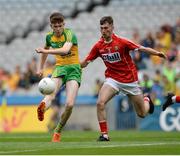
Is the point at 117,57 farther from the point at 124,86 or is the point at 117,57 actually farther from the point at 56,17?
the point at 56,17

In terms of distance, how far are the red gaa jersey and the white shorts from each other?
0.20 feet

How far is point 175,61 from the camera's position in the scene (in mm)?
24828

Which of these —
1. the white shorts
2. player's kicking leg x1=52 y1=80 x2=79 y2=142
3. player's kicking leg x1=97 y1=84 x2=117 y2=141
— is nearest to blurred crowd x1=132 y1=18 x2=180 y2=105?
the white shorts

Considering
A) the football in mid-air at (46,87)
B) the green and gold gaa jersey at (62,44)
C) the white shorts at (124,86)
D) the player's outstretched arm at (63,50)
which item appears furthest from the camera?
the white shorts at (124,86)

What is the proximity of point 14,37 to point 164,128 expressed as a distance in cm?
1005

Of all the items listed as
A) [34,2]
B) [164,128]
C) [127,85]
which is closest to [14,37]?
[34,2]

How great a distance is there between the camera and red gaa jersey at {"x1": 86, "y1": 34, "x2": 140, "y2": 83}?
1448 centimetres

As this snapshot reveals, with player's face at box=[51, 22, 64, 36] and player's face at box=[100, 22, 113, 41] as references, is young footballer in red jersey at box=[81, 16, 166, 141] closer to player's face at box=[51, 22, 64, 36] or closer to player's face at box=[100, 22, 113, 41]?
player's face at box=[100, 22, 113, 41]

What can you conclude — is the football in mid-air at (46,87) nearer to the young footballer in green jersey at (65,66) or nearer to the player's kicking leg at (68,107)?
the young footballer in green jersey at (65,66)

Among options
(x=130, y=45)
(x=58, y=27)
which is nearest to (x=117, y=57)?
(x=130, y=45)

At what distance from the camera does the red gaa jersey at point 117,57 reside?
1448 cm

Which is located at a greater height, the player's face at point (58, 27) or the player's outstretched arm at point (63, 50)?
the player's face at point (58, 27)

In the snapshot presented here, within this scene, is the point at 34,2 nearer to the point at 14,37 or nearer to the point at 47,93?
the point at 14,37

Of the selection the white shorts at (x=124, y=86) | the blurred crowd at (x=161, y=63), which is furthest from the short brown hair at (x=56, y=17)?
the blurred crowd at (x=161, y=63)
